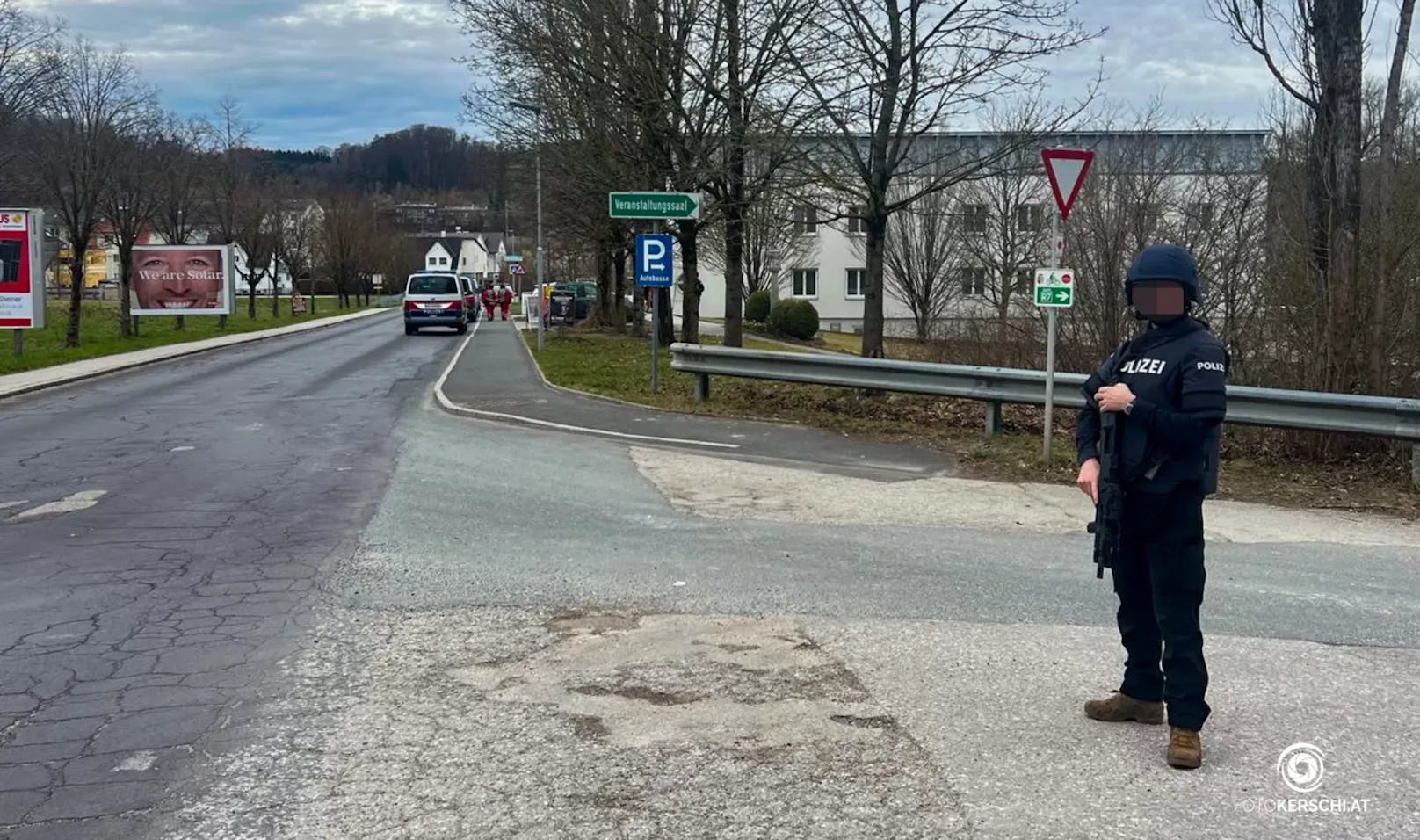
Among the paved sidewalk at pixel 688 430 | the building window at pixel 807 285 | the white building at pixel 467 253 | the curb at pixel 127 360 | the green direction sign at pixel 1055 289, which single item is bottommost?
the paved sidewalk at pixel 688 430

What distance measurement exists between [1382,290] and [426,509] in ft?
30.0

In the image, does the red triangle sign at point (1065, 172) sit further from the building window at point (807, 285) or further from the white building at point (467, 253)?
the white building at point (467, 253)

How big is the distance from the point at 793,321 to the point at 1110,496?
4418 cm

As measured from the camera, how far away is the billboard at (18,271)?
25.5 metres

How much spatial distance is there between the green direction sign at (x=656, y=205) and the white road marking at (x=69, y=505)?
8.83 m

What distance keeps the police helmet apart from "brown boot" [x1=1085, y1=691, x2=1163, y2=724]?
1577 mm

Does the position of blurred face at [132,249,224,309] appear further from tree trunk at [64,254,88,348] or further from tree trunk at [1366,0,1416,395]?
tree trunk at [1366,0,1416,395]

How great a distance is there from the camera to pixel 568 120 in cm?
2766

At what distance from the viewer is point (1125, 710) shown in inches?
182

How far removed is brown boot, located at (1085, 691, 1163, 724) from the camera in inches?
181

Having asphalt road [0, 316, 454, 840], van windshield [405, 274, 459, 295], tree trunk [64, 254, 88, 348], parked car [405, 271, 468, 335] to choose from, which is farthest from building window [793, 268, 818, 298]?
asphalt road [0, 316, 454, 840]

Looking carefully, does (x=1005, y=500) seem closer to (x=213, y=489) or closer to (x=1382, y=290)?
(x=1382, y=290)

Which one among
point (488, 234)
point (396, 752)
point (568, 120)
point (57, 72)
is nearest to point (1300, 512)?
point (396, 752)

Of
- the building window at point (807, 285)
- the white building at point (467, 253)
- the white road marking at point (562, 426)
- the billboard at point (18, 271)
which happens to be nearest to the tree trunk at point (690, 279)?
the white road marking at point (562, 426)
